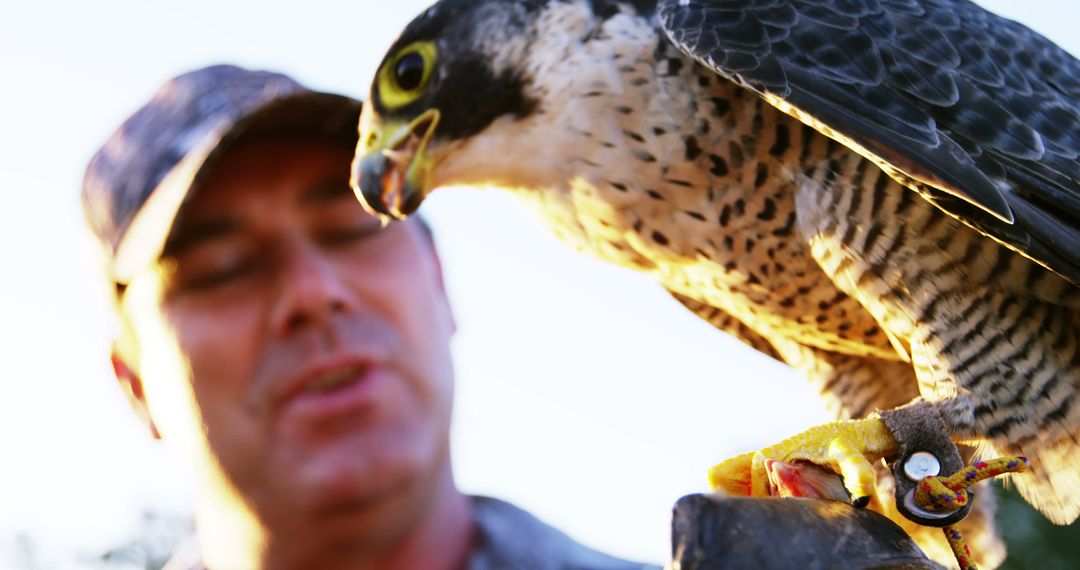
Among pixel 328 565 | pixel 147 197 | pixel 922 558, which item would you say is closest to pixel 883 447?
pixel 922 558

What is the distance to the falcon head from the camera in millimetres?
2930

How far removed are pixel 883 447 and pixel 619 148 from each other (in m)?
0.90

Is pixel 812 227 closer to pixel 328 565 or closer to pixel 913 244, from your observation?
pixel 913 244

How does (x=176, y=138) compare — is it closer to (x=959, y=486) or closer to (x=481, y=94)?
(x=481, y=94)

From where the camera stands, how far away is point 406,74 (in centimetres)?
298

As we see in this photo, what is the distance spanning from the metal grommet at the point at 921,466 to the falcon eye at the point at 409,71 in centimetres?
144

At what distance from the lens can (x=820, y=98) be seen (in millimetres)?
2711

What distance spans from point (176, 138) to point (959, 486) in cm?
199

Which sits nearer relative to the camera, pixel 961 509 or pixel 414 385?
pixel 961 509

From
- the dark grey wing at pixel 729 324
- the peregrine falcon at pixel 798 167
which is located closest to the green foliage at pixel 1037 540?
the dark grey wing at pixel 729 324

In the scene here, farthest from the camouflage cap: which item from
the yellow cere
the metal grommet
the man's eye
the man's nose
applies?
the metal grommet

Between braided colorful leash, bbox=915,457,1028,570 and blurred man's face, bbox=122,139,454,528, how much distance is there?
1.16 metres

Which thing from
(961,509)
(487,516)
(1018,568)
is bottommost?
(1018,568)

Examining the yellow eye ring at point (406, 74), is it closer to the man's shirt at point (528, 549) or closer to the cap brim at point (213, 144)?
the cap brim at point (213, 144)
